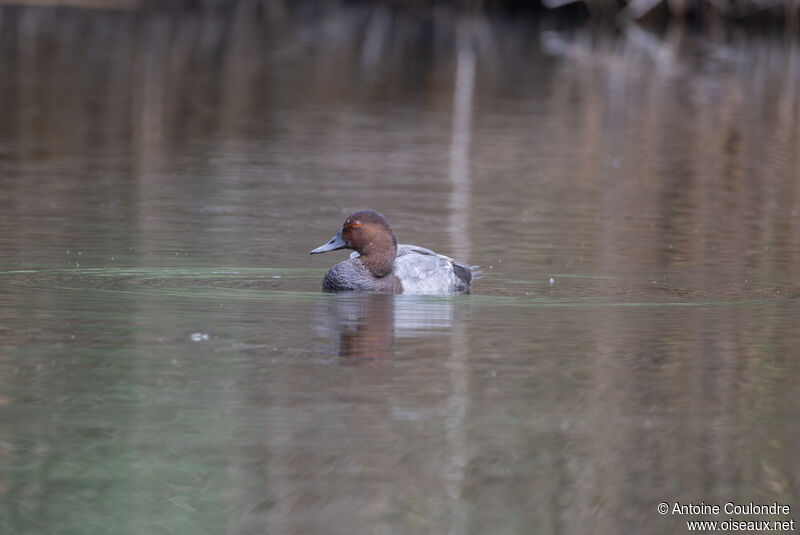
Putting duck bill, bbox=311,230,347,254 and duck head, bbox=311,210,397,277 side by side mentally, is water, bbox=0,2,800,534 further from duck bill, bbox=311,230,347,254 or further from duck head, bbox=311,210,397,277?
duck head, bbox=311,210,397,277

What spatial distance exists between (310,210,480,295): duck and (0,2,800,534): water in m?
0.23

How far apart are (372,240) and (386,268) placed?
9.0 inches

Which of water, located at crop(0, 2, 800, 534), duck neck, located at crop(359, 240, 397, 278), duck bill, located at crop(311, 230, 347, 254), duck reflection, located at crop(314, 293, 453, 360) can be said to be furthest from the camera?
duck bill, located at crop(311, 230, 347, 254)

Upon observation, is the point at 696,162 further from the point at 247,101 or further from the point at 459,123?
the point at 247,101

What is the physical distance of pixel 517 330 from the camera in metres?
9.88

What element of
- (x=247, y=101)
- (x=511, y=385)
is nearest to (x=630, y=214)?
(x=511, y=385)

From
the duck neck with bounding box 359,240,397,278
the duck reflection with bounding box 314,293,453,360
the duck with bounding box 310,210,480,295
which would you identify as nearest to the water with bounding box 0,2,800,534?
the duck reflection with bounding box 314,293,453,360

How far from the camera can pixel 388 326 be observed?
10000mm

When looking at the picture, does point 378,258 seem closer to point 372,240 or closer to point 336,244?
point 372,240

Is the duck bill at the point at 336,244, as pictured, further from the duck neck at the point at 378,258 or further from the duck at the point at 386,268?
the duck neck at the point at 378,258

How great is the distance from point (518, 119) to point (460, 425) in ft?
63.5

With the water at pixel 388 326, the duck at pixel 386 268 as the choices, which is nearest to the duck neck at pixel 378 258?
the duck at pixel 386 268

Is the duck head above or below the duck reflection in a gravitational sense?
above

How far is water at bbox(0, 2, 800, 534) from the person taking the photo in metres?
6.55
